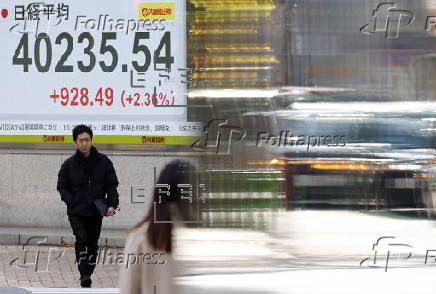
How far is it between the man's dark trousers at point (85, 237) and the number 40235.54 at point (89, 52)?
2365 millimetres

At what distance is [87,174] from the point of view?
7.06 m

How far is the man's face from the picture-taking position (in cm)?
701

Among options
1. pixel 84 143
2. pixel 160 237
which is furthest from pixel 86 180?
pixel 160 237

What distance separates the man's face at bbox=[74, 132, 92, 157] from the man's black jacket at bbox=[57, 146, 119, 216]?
0.03 meters

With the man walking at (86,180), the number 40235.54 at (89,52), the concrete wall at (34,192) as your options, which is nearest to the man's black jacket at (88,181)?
the man walking at (86,180)

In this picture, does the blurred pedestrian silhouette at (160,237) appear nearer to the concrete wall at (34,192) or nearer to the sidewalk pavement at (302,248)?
the sidewalk pavement at (302,248)

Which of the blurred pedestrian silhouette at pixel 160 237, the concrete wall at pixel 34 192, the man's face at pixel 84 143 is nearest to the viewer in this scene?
the blurred pedestrian silhouette at pixel 160 237

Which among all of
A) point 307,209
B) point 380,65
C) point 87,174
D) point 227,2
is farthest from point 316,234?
point 87,174

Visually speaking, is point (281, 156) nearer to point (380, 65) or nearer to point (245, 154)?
point (245, 154)

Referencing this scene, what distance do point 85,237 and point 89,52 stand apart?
2732mm

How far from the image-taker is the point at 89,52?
9.48 m

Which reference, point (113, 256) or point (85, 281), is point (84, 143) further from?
point (113, 256)

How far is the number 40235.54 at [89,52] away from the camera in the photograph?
9297 mm

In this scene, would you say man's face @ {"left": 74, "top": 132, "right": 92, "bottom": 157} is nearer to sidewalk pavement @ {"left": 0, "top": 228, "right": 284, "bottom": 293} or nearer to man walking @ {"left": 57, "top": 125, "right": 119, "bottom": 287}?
man walking @ {"left": 57, "top": 125, "right": 119, "bottom": 287}
